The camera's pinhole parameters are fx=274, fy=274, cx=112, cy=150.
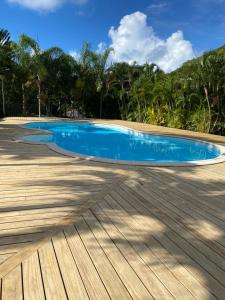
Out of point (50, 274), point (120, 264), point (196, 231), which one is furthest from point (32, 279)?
point (196, 231)

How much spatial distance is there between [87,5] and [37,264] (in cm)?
1552

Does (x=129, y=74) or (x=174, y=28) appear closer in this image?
(x=129, y=74)

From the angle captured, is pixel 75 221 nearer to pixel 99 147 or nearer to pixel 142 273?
pixel 142 273

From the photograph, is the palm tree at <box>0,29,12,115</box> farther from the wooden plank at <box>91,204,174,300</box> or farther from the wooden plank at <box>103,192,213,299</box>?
the wooden plank at <box>91,204,174,300</box>

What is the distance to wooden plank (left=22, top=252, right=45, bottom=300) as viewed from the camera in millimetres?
1803

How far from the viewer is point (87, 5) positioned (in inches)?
587

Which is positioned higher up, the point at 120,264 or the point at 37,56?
the point at 37,56

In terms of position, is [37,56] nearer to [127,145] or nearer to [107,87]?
[107,87]

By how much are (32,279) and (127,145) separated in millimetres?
8566

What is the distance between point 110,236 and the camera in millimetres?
2605

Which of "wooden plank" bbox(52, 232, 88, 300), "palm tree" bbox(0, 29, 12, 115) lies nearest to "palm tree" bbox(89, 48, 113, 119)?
"palm tree" bbox(0, 29, 12, 115)

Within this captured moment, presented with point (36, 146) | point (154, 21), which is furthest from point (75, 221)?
point (154, 21)

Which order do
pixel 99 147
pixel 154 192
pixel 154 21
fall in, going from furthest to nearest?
1. pixel 154 21
2. pixel 99 147
3. pixel 154 192

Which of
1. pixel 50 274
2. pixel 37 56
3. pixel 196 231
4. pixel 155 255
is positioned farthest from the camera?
pixel 37 56
